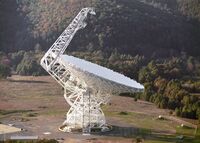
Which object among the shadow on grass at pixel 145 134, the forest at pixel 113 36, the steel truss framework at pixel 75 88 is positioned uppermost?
the forest at pixel 113 36

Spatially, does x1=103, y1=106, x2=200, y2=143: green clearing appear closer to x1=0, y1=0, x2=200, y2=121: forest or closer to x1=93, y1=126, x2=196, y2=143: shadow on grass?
x1=93, y1=126, x2=196, y2=143: shadow on grass

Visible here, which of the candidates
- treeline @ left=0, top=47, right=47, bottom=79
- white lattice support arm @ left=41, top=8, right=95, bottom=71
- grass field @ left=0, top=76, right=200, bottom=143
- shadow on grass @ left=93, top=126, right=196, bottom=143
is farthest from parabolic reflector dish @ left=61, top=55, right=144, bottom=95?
treeline @ left=0, top=47, right=47, bottom=79

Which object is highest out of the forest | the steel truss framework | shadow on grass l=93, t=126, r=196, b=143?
the forest

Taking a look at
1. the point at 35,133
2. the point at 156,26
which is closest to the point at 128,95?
the point at 35,133

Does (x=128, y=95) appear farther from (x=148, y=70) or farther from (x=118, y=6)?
(x=118, y=6)

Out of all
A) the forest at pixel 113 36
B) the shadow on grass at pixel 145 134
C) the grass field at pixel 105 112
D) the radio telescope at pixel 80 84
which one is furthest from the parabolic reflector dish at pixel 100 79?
the forest at pixel 113 36

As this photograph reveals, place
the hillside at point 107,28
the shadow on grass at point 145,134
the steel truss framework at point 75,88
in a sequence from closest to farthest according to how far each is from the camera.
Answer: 1. the shadow on grass at point 145,134
2. the steel truss framework at point 75,88
3. the hillside at point 107,28

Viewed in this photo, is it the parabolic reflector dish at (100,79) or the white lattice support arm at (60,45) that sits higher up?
the white lattice support arm at (60,45)

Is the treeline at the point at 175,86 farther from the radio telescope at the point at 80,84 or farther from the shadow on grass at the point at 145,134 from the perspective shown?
the radio telescope at the point at 80,84
